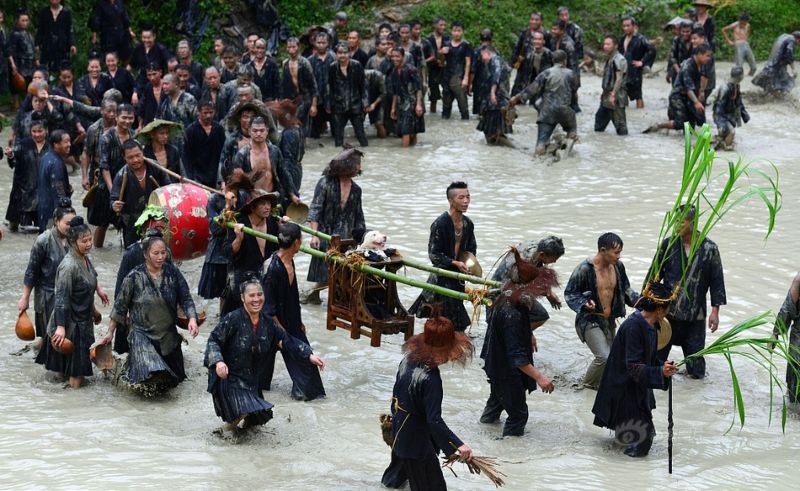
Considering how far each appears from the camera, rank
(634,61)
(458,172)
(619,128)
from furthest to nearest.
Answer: (634,61) < (619,128) < (458,172)

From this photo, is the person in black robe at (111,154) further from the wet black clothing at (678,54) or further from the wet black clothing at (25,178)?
the wet black clothing at (678,54)

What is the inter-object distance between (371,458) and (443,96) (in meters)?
12.1

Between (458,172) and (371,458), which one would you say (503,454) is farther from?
(458,172)

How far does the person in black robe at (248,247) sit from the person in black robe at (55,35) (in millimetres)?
9859

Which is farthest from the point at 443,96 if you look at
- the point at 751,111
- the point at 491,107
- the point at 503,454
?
the point at 503,454


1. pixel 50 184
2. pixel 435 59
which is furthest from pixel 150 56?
pixel 50 184

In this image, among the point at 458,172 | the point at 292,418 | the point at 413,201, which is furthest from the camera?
the point at 458,172

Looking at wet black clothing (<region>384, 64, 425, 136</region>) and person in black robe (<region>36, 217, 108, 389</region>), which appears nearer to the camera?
person in black robe (<region>36, 217, 108, 389</region>)

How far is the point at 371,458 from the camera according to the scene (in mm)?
7766

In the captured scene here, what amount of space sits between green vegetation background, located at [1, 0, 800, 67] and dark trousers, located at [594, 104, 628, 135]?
201 inches

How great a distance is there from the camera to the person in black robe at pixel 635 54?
1922 centimetres

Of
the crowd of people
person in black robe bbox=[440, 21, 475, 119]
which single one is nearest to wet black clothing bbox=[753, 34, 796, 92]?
the crowd of people

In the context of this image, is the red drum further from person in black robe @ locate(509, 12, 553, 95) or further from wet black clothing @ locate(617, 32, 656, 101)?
wet black clothing @ locate(617, 32, 656, 101)

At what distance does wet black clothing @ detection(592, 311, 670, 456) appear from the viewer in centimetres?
780
